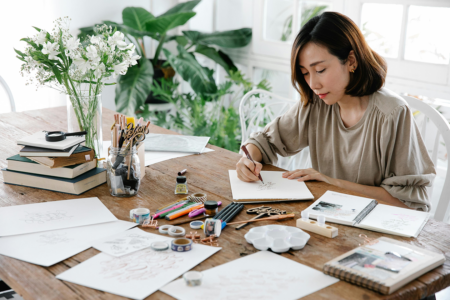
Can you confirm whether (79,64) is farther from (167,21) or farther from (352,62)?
(167,21)

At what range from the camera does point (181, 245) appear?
1.07 metres

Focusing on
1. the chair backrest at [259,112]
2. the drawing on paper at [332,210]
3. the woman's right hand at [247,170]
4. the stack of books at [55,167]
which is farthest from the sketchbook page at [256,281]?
the chair backrest at [259,112]

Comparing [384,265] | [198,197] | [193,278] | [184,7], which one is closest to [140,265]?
[193,278]

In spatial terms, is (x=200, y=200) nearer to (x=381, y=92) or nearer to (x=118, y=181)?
(x=118, y=181)

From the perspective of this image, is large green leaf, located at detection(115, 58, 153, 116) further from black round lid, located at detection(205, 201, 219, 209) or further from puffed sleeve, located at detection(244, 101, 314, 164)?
black round lid, located at detection(205, 201, 219, 209)

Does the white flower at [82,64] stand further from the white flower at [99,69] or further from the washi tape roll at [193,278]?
the washi tape roll at [193,278]

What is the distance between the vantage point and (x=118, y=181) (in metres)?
1.41

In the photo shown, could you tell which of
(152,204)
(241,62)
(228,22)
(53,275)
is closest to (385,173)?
(152,204)

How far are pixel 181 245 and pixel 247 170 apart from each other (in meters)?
0.54

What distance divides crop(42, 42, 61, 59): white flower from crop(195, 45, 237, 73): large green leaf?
6.81 feet

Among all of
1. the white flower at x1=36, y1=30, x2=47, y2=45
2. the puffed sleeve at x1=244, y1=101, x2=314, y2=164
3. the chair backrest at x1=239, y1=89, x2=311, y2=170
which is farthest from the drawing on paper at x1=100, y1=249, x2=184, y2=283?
the chair backrest at x1=239, y1=89, x2=311, y2=170

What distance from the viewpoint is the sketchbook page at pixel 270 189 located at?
1415mm

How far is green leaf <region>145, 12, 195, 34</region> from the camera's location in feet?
10.5

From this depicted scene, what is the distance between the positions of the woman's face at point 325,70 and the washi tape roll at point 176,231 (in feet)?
2.68
